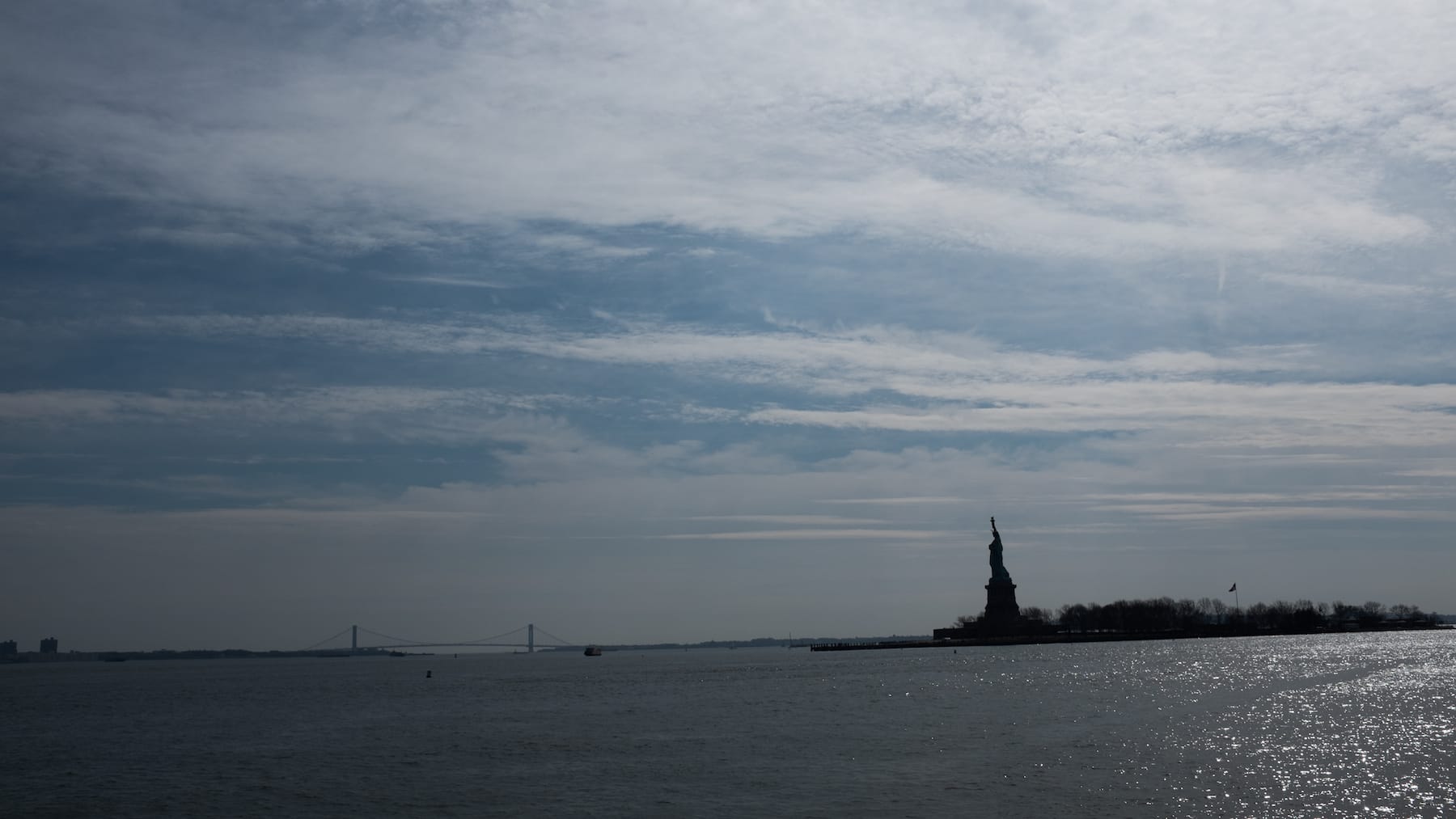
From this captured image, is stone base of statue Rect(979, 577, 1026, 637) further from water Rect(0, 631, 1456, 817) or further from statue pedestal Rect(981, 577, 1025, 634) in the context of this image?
water Rect(0, 631, 1456, 817)

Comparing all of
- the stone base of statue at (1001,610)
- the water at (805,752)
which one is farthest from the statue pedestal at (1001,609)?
the water at (805,752)

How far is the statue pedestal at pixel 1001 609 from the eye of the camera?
18375cm

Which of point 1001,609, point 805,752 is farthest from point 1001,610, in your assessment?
point 805,752

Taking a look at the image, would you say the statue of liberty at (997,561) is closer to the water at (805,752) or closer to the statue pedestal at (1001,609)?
the statue pedestal at (1001,609)

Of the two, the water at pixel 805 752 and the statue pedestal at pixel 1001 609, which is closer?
the water at pixel 805 752

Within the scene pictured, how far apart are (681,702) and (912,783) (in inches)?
1755

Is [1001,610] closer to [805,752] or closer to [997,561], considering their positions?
[997,561]

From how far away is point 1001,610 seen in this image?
187 meters

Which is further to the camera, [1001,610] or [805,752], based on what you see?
[1001,610]

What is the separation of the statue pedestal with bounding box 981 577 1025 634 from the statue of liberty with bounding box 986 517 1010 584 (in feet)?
1.90

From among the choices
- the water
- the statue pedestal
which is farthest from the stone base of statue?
the water

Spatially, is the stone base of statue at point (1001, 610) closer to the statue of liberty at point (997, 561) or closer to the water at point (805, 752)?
the statue of liberty at point (997, 561)

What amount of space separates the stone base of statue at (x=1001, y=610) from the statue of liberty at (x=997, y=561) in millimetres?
323

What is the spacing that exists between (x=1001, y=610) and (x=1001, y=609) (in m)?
0.19
